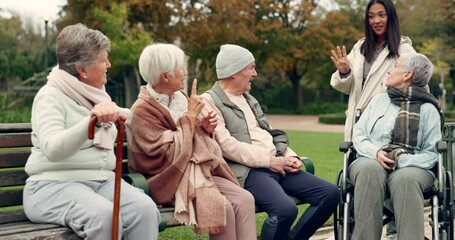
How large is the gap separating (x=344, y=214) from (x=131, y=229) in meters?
1.59

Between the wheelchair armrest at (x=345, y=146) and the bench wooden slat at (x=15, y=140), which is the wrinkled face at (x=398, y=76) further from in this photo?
the bench wooden slat at (x=15, y=140)

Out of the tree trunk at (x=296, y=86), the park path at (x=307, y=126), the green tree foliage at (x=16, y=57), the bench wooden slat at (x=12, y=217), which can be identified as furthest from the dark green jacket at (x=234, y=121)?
the tree trunk at (x=296, y=86)

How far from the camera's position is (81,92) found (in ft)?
13.0

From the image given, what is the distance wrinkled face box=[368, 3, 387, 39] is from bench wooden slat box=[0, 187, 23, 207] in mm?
2958

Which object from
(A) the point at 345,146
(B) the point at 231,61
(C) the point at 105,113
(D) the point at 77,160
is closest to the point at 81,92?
(D) the point at 77,160

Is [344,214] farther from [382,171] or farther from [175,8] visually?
[175,8]

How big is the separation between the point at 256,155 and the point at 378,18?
1.59 metres

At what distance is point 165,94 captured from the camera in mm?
4609

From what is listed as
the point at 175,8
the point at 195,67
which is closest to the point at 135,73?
the point at 175,8

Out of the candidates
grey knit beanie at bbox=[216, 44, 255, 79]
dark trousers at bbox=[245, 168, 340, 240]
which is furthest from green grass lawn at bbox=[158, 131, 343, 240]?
grey knit beanie at bbox=[216, 44, 255, 79]

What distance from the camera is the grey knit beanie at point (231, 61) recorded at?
5031 millimetres

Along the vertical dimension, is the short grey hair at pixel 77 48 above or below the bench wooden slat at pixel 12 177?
above

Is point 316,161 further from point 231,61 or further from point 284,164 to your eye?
point 231,61

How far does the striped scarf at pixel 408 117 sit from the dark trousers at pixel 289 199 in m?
0.53
